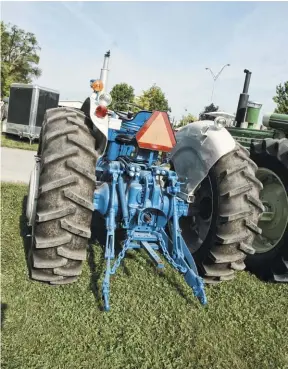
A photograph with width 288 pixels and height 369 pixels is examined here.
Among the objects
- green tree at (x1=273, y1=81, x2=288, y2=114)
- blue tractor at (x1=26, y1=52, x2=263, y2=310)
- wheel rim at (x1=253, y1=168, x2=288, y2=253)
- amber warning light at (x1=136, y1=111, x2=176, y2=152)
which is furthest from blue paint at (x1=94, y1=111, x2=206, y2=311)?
green tree at (x1=273, y1=81, x2=288, y2=114)

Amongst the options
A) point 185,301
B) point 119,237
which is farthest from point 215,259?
point 119,237

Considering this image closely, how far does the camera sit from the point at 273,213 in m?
4.66

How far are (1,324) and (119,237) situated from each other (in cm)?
192

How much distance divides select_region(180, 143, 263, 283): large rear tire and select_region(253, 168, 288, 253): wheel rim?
32.2 inches

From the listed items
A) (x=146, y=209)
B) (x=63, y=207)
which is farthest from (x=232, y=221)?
(x=63, y=207)

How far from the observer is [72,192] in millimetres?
3236

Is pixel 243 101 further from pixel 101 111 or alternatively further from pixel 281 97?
pixel 281 97

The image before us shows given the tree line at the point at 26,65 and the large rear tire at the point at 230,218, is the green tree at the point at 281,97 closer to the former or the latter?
the tree line at the point at 26,65

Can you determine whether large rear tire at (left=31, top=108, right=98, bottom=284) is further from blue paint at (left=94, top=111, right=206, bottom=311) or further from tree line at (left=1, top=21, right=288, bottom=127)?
tree line at (left=1, top=21, right=288, bottom=127)

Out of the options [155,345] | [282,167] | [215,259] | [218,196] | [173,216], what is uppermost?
[282,167]

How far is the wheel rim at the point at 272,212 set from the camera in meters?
4.53

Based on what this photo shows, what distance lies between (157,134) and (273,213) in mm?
1825

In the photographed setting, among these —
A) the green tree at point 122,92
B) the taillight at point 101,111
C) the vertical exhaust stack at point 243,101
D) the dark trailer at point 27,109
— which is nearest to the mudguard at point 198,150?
the taillight at point 101,111

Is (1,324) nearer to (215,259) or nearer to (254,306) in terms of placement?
(215,259)
